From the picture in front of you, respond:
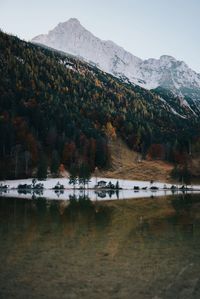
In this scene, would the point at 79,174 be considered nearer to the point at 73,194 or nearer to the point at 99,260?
the point at 73,194

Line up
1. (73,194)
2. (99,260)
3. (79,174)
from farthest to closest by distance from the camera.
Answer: (79,174), (73,194), (99,260)

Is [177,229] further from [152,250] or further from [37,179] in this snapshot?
[37,179]

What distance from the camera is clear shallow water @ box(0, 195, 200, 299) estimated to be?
24203 mm

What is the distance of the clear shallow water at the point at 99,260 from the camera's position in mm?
24203

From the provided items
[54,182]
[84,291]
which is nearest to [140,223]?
[84,291]

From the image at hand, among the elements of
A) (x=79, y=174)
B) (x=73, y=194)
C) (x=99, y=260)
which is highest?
(x=79, y=174)

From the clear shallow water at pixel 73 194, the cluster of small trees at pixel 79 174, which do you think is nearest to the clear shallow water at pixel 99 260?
the clear shallow water at pixel 73 194

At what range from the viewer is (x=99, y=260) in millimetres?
32375

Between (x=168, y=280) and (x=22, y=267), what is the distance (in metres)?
11.2

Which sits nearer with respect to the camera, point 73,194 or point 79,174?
point 73,194

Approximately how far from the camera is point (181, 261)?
105ft

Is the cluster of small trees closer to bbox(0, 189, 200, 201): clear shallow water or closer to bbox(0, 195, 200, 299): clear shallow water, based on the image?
bbox(0, 189, 200, 201): clear shallow water

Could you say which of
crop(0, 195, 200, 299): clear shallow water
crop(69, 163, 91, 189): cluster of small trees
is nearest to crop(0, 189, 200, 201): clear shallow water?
crop(69, 163, 91, 189): cluster of small trees

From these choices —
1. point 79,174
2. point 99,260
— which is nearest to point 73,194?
point 79,174
